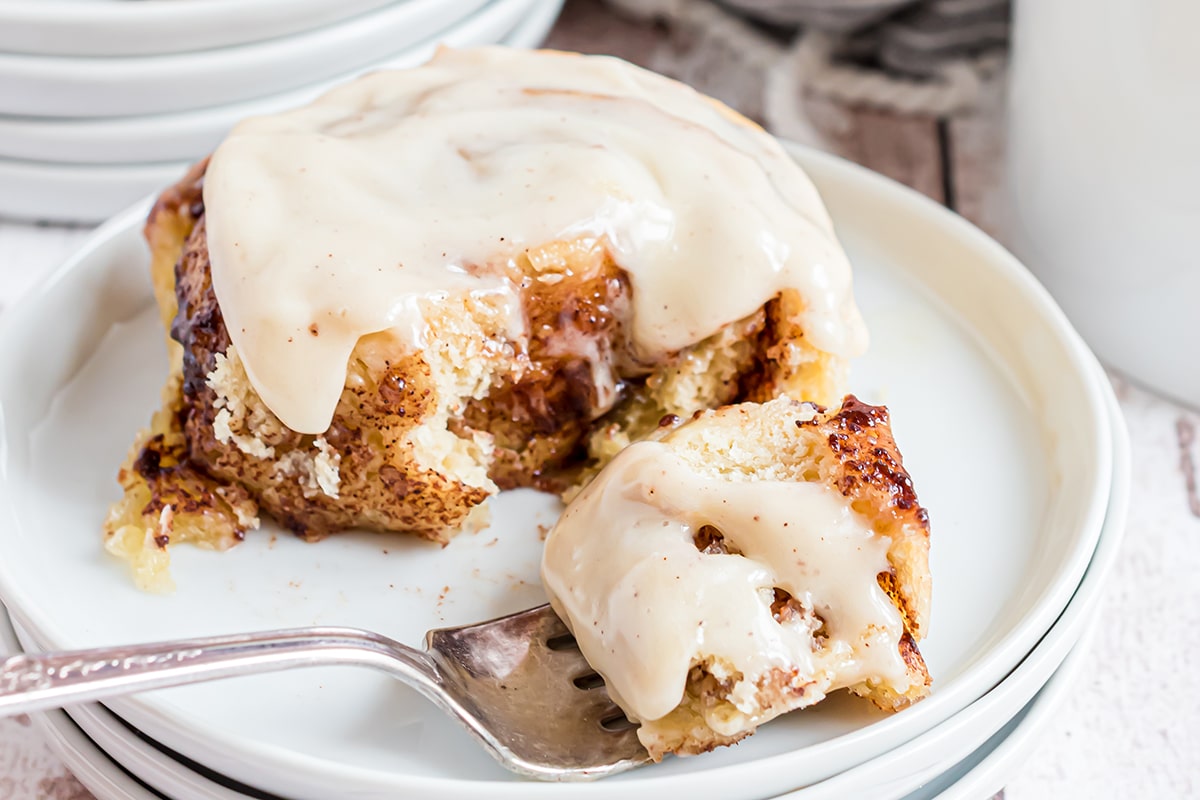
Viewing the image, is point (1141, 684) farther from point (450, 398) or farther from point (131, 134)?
point (131, 134)

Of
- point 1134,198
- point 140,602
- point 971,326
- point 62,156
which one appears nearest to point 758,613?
point 140,602

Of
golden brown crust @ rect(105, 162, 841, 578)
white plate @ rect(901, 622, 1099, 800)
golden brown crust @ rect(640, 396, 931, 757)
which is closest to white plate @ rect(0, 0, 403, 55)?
golden brown crust @ rect(105, 162, 841, 578)

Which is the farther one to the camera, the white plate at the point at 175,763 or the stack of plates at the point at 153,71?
the stack of plates at the point at 153,71

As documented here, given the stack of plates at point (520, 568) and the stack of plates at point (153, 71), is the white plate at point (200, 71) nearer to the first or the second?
the stack of plates at point (153, 71)

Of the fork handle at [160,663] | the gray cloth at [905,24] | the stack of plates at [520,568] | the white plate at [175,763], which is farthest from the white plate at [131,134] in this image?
the fork handle at [160,663]

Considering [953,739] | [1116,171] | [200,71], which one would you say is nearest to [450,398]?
[953,739]
